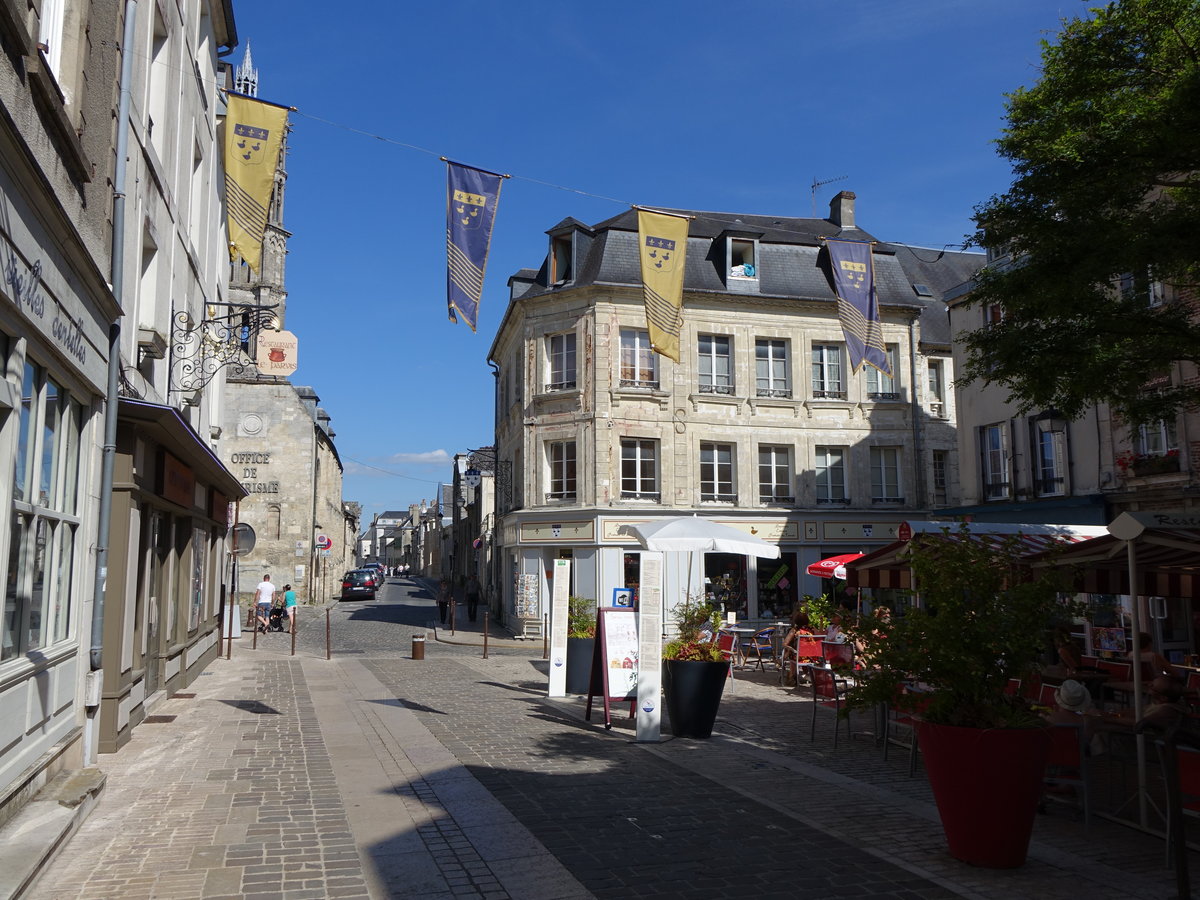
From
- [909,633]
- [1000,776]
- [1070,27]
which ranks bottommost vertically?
[1000,776]

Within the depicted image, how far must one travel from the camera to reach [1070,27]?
9.48 meters

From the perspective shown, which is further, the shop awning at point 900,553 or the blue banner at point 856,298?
the blue banner at point 856,298

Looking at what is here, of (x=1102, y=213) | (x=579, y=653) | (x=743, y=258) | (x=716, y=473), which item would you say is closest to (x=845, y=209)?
(x=743, y=258)

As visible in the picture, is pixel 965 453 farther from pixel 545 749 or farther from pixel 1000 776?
pixel 1000 776

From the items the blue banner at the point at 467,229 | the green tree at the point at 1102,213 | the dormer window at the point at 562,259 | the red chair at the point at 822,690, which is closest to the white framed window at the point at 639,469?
the dormer window at the point at 562,259

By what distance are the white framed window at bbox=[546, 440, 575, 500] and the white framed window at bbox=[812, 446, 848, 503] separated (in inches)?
274

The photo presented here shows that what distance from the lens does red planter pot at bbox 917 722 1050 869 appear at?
5285 millimetres

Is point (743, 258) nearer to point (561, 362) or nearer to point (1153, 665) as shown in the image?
Result: point (561, 362)

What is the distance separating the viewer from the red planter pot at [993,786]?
17.3 feet

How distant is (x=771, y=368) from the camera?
26.7 metres

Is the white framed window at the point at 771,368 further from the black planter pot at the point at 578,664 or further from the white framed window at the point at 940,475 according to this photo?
the black planter pot at the point at 578,664

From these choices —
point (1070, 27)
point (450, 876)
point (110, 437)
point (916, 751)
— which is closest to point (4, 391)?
point (110, 437)

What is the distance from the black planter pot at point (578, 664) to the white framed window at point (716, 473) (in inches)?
506

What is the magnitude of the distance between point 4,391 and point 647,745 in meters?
6.68
